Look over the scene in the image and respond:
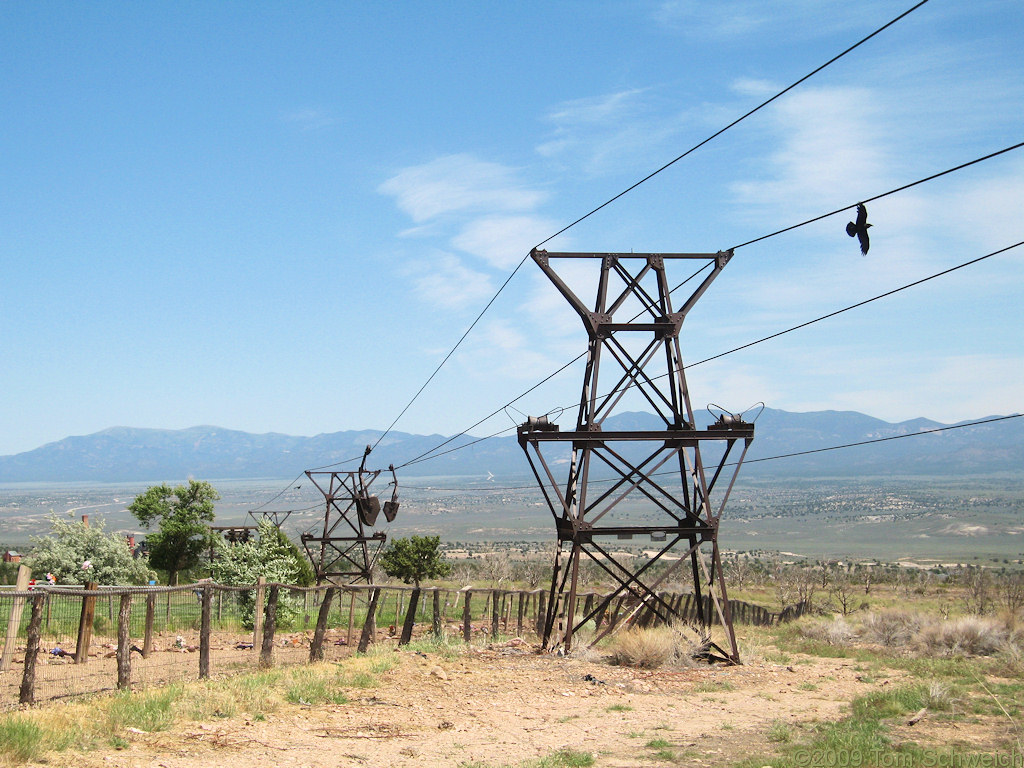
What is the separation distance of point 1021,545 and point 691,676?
422ft

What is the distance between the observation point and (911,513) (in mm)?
192625

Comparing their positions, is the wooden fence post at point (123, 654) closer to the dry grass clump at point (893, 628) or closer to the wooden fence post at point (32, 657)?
the wooden fence post at point (32, 657)

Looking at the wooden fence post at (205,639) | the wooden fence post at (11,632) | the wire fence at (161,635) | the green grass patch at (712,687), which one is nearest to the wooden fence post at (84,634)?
the wire fence at (161,635)

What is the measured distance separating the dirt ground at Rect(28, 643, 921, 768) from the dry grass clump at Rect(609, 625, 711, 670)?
50cm

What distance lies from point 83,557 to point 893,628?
85.7 ft

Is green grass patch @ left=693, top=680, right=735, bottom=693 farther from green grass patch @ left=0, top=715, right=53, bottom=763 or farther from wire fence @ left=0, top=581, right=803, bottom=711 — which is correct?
green grass patch @ left=0, top=715, right=53, bottom=763

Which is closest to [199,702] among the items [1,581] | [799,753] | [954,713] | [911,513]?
[799,753]

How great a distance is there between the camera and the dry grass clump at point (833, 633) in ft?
94.9

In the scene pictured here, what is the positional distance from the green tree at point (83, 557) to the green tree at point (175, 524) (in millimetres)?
19282

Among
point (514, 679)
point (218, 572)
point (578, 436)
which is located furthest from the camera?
point (218, 572)

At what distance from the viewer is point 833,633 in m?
29.3

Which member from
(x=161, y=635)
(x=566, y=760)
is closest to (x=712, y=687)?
(x=566, y=760)

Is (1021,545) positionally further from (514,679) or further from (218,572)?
(514,679)

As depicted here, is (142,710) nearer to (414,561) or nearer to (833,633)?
(833,633)
